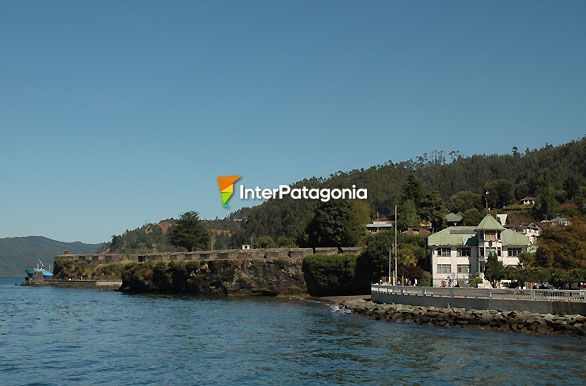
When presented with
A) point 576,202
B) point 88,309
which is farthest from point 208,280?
point 576,202

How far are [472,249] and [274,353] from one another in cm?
6239

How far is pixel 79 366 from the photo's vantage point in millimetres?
39000

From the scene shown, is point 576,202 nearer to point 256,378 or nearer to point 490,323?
point 490,323

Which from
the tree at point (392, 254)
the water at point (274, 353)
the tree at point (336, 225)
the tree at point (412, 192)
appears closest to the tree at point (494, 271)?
the tree at point (392, 254)

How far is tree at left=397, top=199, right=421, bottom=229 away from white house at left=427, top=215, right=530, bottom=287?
1855 inches

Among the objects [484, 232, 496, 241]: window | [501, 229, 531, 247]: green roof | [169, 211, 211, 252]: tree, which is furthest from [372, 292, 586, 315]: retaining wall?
[169, 211, 211, 252]: tree

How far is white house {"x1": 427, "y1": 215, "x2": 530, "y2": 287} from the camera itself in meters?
98.4

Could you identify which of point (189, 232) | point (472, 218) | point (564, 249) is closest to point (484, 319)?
point (564, 249)

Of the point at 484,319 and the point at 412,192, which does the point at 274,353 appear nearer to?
the point at 484,319

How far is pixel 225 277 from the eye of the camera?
122m

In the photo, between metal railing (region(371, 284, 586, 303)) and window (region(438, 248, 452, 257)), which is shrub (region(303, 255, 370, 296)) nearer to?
window (region(438, 248, 452, 257))

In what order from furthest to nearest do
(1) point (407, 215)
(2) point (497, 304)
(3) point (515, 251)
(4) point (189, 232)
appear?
1. (4) point (189, 232)
2. (1) point (407, 215)
3. (3) point (515, 251)
4. (2) point (497, 304)

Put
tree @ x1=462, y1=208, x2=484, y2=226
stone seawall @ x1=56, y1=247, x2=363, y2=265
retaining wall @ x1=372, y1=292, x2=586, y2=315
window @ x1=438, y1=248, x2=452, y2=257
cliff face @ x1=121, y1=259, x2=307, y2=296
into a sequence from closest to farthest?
retaining wall @ x1=372, y1=292, x2=586, y2=315
window @ x1=438, y1=248, x2=452, y2=257
cliff face @ x1=121, y1=259, x2=307, y2=296
stone seawall @ x1=56, y1=247, x2=363, y2=265
tree @ x1=462, y1=208, x2=484, y2=226

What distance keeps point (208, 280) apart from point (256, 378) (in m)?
91.2
